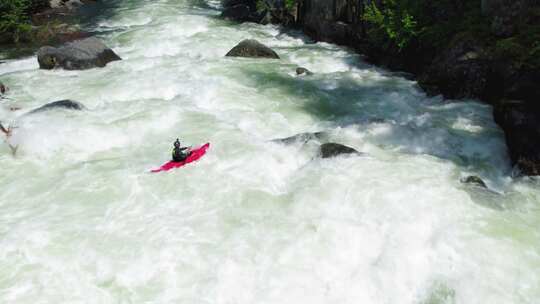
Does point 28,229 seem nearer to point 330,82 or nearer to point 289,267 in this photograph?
point 289,267

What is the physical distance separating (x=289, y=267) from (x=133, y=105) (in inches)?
293

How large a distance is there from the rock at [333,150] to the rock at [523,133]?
2960 millimetres

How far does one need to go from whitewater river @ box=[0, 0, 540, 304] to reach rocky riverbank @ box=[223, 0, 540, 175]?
0.59 meters

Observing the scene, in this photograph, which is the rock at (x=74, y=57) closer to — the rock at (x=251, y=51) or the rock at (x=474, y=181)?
the rock at (x=251, y=51)

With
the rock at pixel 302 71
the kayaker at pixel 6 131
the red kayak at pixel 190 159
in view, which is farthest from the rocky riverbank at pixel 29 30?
the red kayak at pixel 190 159

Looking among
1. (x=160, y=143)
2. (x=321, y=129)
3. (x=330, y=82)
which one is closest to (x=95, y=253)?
(x=160, y=143)

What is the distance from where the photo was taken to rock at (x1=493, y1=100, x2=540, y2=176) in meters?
8.51

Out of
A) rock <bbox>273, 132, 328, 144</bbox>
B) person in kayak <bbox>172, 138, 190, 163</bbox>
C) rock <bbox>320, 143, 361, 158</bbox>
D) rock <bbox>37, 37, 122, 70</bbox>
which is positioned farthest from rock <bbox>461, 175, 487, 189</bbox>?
rock <bbox>37, 37, 122, 70</bbox>

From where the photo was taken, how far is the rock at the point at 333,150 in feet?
29.4

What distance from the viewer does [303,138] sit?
9680 millimetres

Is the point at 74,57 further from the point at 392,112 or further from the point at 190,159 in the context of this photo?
the point at 392,112

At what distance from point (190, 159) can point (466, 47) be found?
809 cm

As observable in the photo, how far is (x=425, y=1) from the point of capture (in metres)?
15.2

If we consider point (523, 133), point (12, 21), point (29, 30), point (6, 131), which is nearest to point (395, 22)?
point (523, 133)
